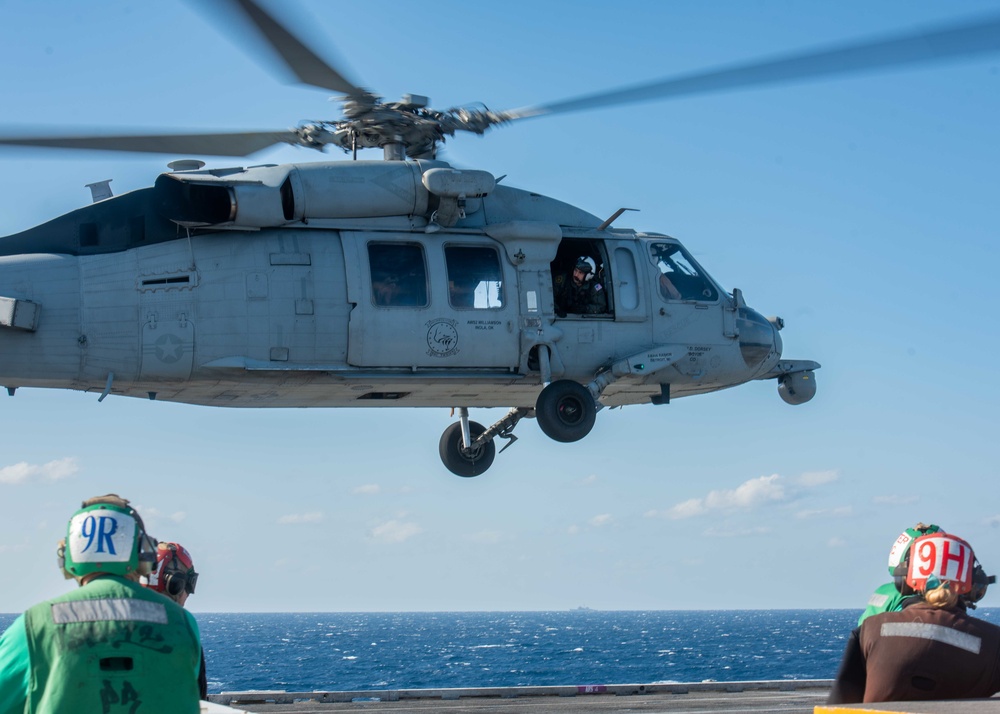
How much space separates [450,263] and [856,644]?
9.56 m

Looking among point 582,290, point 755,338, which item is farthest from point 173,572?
point 755,338

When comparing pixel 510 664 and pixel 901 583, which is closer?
pixel 901 583

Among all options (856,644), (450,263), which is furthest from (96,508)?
(450,263)

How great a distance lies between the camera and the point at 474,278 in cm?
1434

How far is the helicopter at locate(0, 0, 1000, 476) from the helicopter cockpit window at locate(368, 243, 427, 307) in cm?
2

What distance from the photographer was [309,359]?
535 inches

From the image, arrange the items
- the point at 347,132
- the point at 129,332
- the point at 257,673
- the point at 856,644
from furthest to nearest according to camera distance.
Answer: the point at 257,673 < the point at 347,132 < the point at 129,332 < the point at 856,644

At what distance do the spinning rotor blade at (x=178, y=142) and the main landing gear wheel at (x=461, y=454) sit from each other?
4.77 meters

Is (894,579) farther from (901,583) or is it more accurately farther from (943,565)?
(943,565)

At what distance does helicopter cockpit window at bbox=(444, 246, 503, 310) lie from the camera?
14.2 m

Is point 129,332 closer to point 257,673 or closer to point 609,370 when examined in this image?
point 609,370

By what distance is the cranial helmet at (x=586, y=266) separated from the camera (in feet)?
50.1

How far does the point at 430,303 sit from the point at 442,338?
0.41 metres

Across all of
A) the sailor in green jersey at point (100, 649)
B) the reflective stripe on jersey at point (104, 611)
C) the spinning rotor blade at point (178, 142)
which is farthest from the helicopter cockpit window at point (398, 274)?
the reflective stripe on jersey at point (104, 611)
